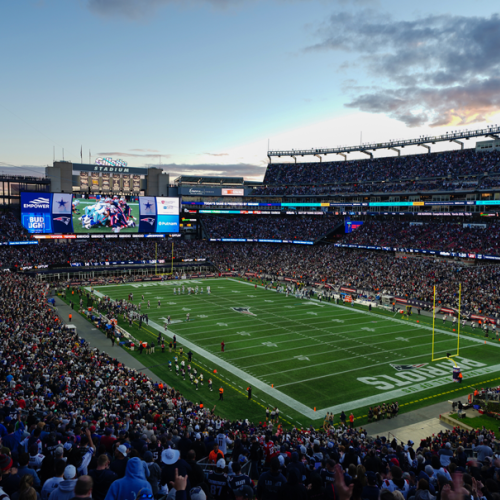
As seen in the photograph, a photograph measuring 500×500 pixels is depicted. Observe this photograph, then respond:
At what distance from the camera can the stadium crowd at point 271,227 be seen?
73.8 m

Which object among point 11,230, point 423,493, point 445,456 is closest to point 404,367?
point 445,456

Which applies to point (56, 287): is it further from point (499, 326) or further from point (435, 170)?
point (435, 170)

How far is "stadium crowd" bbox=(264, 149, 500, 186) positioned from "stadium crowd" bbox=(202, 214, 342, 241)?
26.3 ft

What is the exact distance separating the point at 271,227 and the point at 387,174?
875 inches

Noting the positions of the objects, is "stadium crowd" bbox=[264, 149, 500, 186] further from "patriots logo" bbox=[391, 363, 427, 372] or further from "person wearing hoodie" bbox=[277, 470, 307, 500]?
"person wearing hoodie" bbox=[277, 470, 307, 500]

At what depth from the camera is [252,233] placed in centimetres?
7781

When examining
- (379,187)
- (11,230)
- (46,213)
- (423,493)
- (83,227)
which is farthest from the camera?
(379,187)

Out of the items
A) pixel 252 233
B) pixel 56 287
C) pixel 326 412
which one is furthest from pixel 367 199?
pixel 326 412

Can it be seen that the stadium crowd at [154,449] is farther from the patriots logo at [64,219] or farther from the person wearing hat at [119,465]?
the patriots logo at [64,219]

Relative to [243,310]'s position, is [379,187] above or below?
above

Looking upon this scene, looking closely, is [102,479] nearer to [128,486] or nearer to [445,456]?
[128,486]

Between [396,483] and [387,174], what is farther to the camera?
[387,174]

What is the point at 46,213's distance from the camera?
6172 cm

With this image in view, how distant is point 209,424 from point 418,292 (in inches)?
1345
